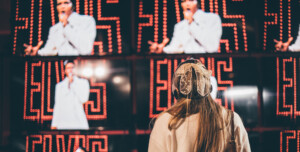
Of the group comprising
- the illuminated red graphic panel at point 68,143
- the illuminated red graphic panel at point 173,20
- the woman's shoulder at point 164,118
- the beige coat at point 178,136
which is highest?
the illuminated red graphic panel at point 173,20

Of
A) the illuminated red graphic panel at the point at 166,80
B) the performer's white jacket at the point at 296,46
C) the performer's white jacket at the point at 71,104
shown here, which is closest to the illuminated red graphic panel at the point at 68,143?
the performer's white jacket at the point at 71,104

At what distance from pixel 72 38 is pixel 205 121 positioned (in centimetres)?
210

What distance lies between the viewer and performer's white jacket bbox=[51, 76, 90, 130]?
3053mm

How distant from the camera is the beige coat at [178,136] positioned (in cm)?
156

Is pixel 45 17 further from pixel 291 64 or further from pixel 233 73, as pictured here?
pixel 291 64

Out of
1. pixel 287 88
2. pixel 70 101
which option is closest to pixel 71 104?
pixel 70 101

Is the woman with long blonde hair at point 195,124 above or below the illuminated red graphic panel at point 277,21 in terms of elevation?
below

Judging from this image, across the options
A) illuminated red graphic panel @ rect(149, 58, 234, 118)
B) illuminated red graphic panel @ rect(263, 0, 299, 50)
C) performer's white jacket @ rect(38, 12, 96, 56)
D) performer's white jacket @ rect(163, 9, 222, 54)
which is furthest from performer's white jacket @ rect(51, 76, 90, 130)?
illuminated red graphic panel @ rect(263, 0, 299, 50)

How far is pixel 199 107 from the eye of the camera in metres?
1.59

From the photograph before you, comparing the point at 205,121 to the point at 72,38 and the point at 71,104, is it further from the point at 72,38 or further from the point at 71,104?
the point at 72,38

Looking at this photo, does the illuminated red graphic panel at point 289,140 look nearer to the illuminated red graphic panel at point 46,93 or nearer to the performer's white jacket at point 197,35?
the performer's white jacket at point 197,35

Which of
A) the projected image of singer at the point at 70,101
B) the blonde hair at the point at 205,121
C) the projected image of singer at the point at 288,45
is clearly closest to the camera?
the blonde hair at the point at 205,121

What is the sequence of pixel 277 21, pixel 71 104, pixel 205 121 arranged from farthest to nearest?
pixel 277 21 < pixel 71 104 < pixel 205 121

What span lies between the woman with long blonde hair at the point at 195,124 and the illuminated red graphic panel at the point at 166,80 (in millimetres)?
1411
